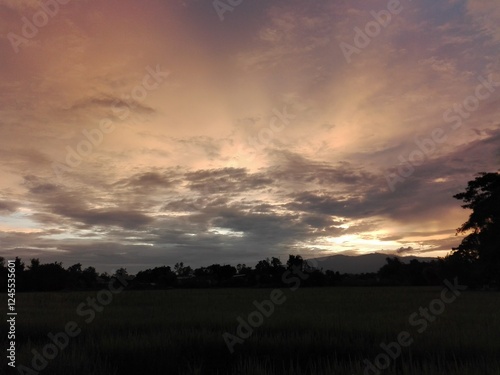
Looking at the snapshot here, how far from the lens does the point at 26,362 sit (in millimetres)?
8539

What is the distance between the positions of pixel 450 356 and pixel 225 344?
4850 mm

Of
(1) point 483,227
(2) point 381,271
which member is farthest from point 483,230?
(2) point 381,271

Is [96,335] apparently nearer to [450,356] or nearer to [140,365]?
[140,365]

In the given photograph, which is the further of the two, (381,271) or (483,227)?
(381,271)

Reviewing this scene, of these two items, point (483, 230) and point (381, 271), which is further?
point (381, 271)

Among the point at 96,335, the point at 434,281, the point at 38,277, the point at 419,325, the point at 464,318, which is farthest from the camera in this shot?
the point at 434,281

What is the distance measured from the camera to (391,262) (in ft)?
390

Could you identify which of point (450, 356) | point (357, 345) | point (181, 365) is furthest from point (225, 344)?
point (450, 356)

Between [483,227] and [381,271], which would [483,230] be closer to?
[483,227]

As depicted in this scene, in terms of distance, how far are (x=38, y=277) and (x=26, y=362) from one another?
70824mm

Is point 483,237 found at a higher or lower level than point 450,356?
higher

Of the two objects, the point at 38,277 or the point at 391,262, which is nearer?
the point at 38,277

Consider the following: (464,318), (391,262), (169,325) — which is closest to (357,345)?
(169,325)

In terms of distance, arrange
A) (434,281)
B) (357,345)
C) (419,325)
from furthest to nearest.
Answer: (434,281)
(419,325)
(357,345)
